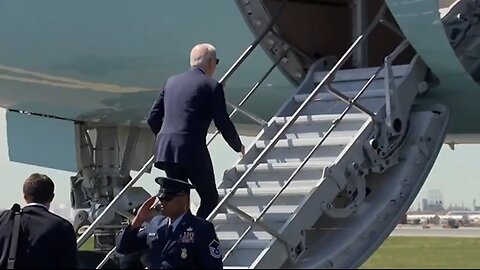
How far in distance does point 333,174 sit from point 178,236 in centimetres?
258

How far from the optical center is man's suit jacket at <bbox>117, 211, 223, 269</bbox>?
511 centimetres

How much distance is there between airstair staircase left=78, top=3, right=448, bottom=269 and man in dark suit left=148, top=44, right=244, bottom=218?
1.06 ft

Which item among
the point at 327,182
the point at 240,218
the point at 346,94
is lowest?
the point at 240,218

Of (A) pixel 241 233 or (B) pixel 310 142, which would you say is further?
(B) pixel 310 142

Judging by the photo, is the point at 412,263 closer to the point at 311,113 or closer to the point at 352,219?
the point at 352,219

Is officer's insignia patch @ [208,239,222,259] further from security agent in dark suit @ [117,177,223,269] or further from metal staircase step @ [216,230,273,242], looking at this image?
metal staircase step @ [216,230,273,242]

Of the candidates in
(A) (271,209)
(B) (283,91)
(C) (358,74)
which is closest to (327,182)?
(A) (271,209)

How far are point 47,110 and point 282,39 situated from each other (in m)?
4.28

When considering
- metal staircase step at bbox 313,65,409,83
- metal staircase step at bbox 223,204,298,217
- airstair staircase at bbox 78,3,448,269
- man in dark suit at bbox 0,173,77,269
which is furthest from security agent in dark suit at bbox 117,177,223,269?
metal staircase step at bbox 313,65,409,83

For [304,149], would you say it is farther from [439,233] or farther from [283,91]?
[439,233]

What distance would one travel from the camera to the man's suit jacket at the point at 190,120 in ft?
21.5

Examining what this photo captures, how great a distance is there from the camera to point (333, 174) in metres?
7.54

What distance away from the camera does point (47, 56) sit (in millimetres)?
10773

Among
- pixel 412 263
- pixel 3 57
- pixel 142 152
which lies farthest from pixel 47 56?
pixel 412 263
